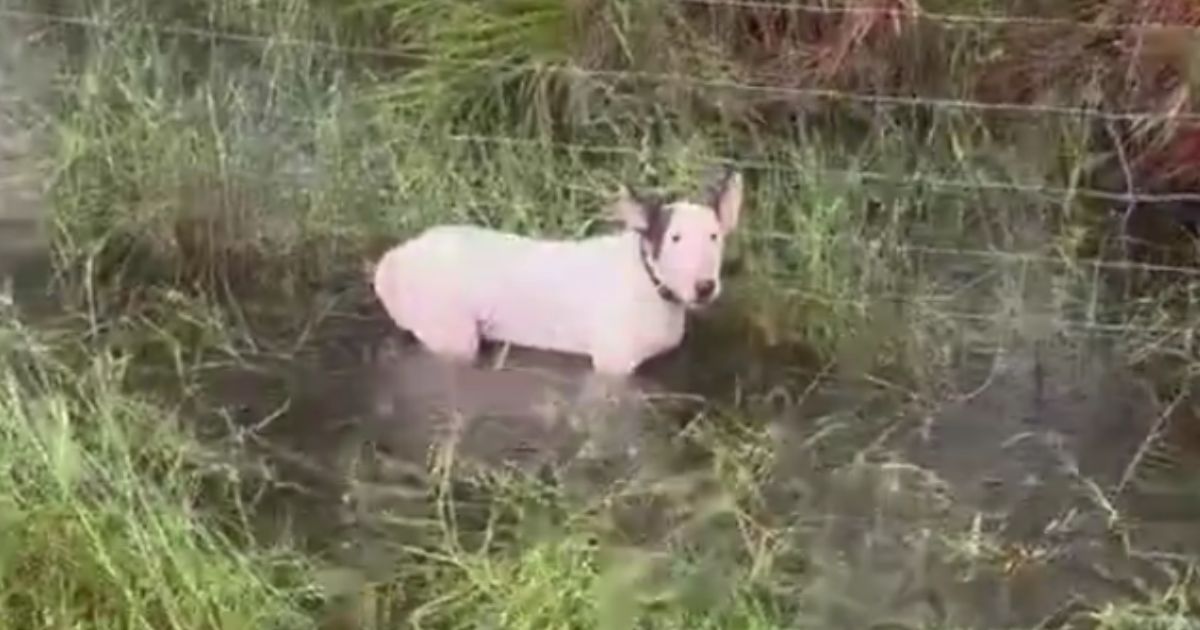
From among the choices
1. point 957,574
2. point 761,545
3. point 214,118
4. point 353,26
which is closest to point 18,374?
point 214,118

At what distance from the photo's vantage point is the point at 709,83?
121 cm

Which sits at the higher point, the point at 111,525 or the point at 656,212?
the point at 656,212

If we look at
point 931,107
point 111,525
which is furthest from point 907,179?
point 111,525

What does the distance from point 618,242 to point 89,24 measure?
36 centimetres

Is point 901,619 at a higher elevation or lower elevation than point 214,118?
lower

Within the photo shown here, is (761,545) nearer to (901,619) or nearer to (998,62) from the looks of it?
(901,619)

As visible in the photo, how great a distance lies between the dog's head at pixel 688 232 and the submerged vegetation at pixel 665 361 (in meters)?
0.01

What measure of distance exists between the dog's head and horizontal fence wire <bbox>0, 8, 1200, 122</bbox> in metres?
0.06

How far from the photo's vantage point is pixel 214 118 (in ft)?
4.17

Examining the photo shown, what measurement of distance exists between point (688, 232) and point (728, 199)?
3 centimetres

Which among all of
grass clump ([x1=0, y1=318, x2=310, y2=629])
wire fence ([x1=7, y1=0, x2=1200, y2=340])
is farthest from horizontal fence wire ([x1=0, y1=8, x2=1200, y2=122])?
grass clump ([x1=0, y1=318, x2=310, y2=629])

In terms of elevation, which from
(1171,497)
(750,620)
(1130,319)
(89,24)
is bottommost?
(750,620)

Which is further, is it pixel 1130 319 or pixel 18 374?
pixel 18 374

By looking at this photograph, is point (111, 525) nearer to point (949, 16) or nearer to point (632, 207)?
point (632, 207)
